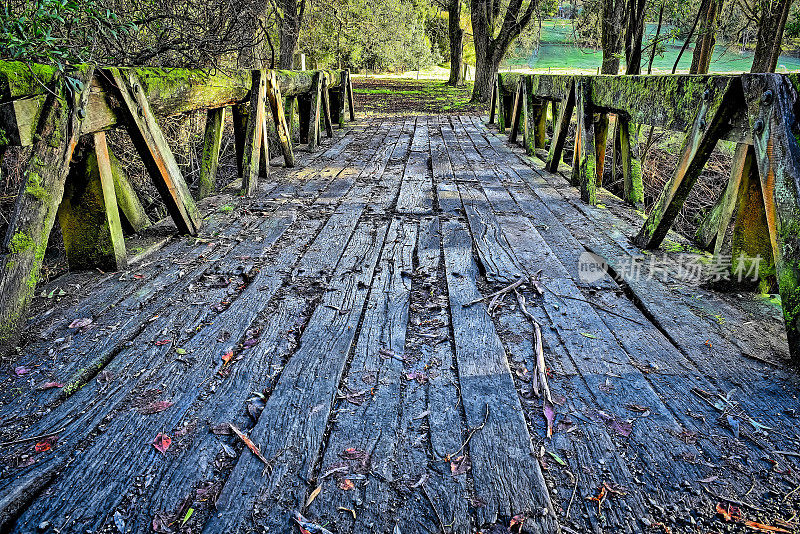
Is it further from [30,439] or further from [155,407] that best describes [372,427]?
[30,439]

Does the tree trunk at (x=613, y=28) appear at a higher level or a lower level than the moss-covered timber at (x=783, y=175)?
higher

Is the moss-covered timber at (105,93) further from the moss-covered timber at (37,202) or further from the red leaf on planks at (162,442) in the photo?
the red leaf on planks at (162,442)

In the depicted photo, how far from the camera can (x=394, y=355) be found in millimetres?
2094

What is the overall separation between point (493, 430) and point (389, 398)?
1.28ft

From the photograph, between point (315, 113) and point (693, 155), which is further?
point (315, 113)

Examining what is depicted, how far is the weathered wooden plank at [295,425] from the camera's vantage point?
1.36 m

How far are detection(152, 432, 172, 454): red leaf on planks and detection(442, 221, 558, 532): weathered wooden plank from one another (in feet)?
3.14

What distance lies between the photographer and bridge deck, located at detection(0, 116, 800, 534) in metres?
1.38

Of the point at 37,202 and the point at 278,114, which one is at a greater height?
the point at 278,114

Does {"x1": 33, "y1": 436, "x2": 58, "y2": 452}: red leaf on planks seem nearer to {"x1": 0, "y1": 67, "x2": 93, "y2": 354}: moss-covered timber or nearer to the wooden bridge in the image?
the wooden bridge

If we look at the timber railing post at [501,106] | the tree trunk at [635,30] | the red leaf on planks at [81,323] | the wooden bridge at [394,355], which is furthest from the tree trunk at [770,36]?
the red leaf on planks at [81,323]

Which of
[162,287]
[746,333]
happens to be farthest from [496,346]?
[162,287]

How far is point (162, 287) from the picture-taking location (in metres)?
2.73

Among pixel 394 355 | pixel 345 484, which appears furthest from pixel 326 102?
pixel 345 484
